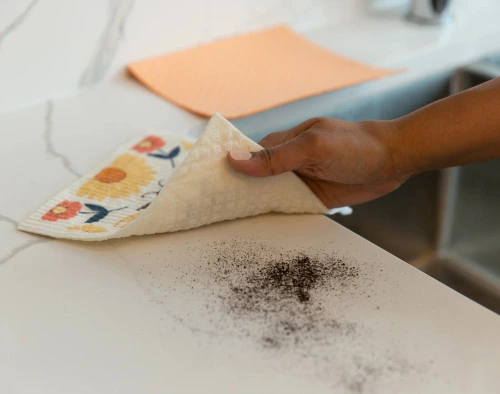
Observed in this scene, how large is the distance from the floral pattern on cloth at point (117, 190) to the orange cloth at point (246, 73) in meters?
0.13

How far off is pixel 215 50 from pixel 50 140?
0.37 meters

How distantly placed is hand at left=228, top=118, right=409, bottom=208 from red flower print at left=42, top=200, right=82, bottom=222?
0.61 ft

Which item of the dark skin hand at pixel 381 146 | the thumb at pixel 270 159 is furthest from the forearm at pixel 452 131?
the thumb at pixel 270 159

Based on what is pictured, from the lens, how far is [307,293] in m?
0.57

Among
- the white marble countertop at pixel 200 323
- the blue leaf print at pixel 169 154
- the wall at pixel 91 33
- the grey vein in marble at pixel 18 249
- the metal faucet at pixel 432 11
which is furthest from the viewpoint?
the metal faucet at pixel 432 11

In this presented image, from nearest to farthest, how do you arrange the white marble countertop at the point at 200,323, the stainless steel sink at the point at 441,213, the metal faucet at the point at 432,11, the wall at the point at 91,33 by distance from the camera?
the white marble countertop at the point at 200,323 < the wall at the point at 91,33 < the stainless steel sink at the point at 441,213 < the metal faucet at the point at 432,11

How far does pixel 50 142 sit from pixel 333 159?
406mm

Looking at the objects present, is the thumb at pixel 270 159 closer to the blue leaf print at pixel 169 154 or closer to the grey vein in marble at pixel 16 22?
the blue leaf print at pixel 169 154

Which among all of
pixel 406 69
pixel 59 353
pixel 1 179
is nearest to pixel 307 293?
pixel 59 353

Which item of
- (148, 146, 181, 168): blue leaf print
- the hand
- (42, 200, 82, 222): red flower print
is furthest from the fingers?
(42, 200, 82, 222): red flower print

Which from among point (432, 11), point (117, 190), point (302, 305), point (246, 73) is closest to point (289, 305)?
point (302, 305)

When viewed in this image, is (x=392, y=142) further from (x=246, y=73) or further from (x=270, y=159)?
(x=246, y=73)

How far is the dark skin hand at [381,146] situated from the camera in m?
0.65

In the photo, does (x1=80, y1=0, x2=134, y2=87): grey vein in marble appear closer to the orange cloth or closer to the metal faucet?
the orange cloth
